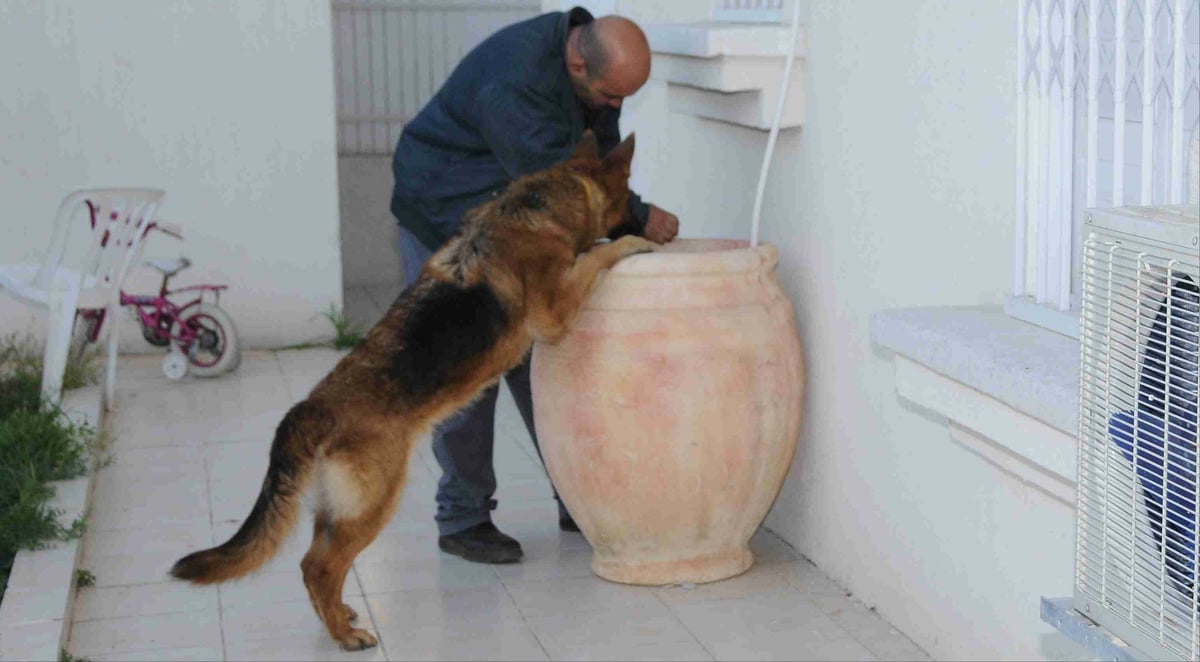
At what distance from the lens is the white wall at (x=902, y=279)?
3.74 meters

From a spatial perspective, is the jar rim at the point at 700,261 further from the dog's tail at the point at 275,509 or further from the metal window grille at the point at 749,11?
the dog's tail at the point at 275,509

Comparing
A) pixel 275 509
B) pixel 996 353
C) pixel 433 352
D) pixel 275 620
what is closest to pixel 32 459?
pixel 275 620

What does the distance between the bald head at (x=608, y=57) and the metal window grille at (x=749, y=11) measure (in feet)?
2.45

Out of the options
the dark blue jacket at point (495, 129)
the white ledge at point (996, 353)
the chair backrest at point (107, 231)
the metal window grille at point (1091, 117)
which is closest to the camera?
the white ledge at point (996, 353)

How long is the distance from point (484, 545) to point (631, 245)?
124 centimetres

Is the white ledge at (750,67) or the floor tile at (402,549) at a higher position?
the white ledge at (750,67)

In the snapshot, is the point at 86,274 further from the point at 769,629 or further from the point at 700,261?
the point at 769,629

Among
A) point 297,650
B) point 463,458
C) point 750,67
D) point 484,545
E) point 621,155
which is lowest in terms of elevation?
point 297,650

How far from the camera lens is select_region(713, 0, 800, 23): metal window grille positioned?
5.33 m

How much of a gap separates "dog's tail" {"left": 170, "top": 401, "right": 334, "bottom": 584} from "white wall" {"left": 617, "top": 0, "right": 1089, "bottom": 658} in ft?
5.30

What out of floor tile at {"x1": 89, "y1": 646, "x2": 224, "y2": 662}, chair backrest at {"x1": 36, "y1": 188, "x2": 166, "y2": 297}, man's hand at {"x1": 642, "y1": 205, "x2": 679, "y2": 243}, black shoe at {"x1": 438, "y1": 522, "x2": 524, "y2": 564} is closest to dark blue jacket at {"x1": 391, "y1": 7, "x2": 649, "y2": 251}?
man's hand at {"x1": 642, "y1": 205, "x2": 679, "y2": 243}

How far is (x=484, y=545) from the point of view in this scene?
5281mm

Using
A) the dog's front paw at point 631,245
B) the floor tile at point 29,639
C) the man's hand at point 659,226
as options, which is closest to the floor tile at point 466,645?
the floor tile at point 29,639

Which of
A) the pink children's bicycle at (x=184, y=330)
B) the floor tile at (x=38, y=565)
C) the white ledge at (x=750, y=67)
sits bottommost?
the floor tile at (x=38, y=565)
